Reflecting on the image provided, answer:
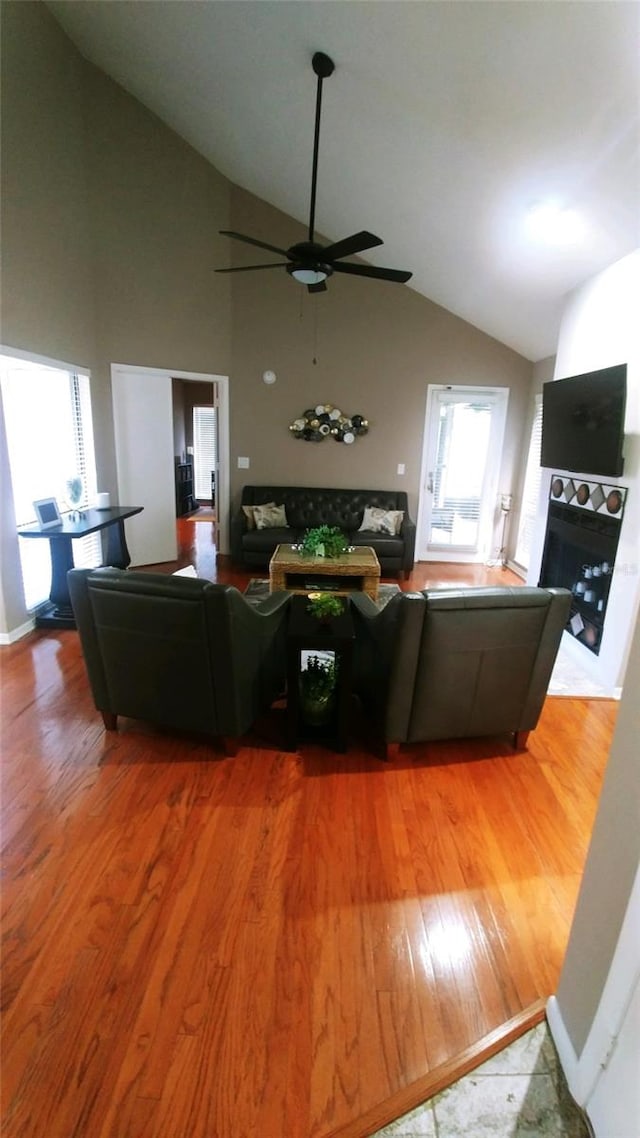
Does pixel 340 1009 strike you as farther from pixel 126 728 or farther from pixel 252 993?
pixel 126 728

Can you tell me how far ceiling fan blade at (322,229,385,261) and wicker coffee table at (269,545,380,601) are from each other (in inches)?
87.3

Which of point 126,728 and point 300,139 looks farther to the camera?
point 300,139

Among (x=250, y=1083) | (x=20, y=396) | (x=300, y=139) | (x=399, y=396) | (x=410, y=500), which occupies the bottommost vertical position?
(x=250, y=1083)

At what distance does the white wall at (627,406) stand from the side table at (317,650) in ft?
5.73

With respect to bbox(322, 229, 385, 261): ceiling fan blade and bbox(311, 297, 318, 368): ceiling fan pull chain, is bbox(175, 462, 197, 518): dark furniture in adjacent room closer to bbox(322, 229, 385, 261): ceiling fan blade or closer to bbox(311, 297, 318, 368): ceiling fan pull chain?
bbox(311, 297, 318, 368): ceiling fan pull chain

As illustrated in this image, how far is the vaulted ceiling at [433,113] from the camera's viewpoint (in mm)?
2086

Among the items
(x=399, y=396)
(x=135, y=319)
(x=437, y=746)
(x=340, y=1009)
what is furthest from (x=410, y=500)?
(x=340, y=1009)

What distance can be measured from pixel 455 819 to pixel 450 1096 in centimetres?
94

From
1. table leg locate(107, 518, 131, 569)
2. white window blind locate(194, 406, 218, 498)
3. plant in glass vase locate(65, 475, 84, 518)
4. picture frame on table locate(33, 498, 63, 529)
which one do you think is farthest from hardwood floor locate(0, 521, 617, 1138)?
white window blind locate(194, 406, 218, 498)

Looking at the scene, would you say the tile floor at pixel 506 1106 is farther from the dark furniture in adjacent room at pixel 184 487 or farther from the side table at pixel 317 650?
the dark furniture in adjacent room at pixel 184 487

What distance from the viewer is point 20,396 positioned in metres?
3.60

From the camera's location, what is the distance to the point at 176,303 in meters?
5.06

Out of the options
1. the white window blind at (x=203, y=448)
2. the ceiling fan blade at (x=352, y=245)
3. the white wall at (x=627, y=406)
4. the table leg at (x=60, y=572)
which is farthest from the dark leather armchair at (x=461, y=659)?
the white window blind at (x=203, y=448)

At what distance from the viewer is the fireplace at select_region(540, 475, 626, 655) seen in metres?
3.23
